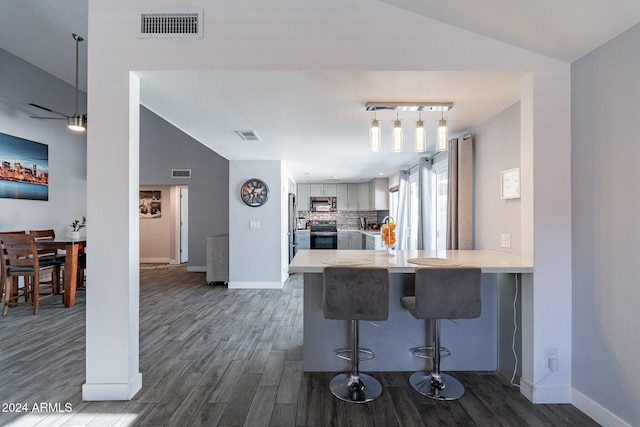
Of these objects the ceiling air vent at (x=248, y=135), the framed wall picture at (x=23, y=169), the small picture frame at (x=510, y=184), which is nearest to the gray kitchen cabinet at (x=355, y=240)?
the ceiling air vent at (x=248, y=135)

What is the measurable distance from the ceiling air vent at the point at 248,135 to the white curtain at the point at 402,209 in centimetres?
332

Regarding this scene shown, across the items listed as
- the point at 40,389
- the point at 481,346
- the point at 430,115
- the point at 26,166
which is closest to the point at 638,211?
the point at 481,346

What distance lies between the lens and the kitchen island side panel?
2475 mm

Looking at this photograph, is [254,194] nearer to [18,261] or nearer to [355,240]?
[18,261]

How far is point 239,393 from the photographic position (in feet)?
7.07

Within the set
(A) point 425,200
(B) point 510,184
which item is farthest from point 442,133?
(A) point 425,200

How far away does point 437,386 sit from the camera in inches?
86.7

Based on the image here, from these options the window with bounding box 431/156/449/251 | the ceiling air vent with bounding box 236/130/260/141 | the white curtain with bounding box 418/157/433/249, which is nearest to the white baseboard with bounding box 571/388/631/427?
the window with bounding box 431/156/449/251

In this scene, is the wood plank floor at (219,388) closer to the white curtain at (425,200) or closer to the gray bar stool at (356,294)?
the gray bar stool at (356,294)

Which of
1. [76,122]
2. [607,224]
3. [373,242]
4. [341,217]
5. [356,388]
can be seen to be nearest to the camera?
[607,224]

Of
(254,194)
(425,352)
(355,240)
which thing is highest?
(254,194)

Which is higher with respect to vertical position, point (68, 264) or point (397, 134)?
point (397, 134)

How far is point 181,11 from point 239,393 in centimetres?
262

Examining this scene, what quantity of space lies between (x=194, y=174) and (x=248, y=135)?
4.40 m
